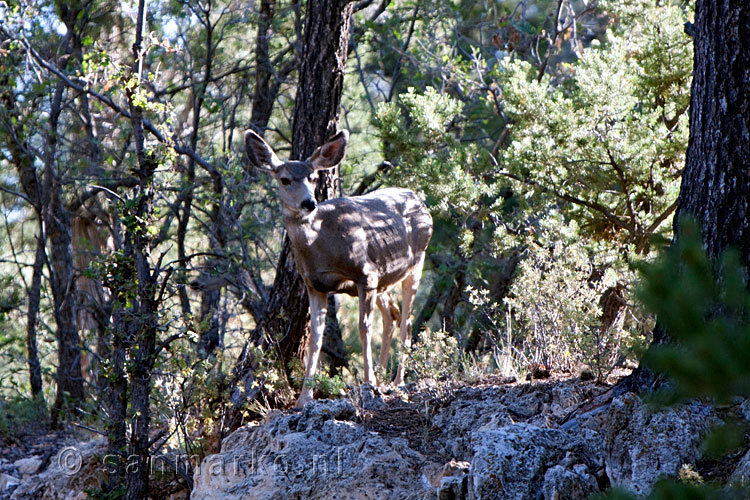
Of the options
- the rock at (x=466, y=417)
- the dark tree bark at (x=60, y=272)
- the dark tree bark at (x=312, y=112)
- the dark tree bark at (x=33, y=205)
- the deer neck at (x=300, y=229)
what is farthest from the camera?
the dark tree bark at (x=60, y=272)

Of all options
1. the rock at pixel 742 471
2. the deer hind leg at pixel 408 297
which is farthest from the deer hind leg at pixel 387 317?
the rock at pixel 742 471

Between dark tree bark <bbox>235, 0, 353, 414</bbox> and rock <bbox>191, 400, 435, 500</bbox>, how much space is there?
219cm

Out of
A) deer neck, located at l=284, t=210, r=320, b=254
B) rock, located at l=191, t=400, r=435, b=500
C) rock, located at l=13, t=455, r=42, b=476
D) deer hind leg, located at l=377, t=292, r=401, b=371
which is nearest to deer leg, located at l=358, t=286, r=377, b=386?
deer neck, located at l=284, t=210, r=320, b=254

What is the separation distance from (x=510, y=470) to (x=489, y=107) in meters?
11.3

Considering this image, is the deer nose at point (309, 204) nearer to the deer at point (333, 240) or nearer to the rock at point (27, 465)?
the deer at point (333, 240)

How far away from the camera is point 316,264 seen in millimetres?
8242

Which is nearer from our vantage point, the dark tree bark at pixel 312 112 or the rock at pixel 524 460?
the rock at pixel 524 460

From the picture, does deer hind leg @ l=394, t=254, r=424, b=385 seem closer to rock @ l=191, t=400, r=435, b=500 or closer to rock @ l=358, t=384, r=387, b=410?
rock @ l=358, t=384, r=387, b=410

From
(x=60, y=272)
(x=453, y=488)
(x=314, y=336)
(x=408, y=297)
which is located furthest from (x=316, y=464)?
(x=60, y=272)

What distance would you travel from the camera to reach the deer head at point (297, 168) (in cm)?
801

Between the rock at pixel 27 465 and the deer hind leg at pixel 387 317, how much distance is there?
405cm

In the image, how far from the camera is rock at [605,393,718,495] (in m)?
4.75

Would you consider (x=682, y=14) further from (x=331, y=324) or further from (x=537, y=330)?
(x=331, y=324)

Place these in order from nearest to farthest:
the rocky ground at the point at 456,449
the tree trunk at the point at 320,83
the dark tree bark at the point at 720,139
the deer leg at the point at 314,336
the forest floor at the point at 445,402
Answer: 1. the rocky ground at the point at 456,449
2. the dark tree bark at the point at 720,139
3. the forest floor at the point at 445,402
4. the deer leg at the point at 314,336
5. the tree trunk at the point at 320,83
